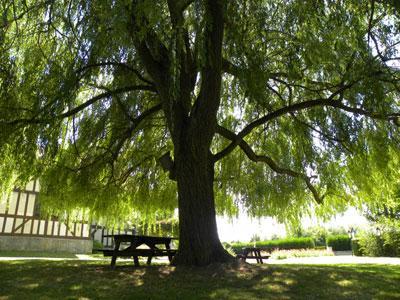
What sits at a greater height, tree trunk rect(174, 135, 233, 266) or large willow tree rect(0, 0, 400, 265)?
large willow tree rect(0, 0, 400, 265)

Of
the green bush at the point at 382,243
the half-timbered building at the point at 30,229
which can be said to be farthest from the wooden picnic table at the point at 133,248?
the green bush at the point at 382,243

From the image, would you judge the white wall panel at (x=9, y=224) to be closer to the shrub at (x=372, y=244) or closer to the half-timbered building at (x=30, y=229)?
the half-timbered building at (x=30, y=229)

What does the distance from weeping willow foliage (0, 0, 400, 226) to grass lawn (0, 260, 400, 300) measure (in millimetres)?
2162

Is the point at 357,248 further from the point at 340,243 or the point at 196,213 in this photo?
the point at 196,213

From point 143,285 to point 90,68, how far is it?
3.49 meters

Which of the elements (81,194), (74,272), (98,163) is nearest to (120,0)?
(74,272)

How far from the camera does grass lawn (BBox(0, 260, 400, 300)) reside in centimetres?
447

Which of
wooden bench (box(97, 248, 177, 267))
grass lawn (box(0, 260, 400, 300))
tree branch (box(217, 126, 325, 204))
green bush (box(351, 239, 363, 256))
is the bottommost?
grass lawn (box(0, 260, 400, 300))

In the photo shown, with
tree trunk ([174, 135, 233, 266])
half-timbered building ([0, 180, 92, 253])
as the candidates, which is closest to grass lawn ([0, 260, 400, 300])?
tree trunk ([174, 135, 233, 266])

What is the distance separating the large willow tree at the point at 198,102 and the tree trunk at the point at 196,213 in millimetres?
21

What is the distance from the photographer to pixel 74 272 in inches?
232

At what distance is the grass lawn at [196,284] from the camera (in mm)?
4470

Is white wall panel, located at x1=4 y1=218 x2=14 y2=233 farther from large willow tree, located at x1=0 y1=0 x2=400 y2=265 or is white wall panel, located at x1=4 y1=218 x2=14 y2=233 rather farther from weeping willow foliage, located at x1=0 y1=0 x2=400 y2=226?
large willow tree, located at x1=0 y1=0 x2=400 y2=265

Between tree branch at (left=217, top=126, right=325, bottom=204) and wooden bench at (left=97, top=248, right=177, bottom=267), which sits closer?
wooden bench at (left=97, top=248, right=177, bottom=267)
